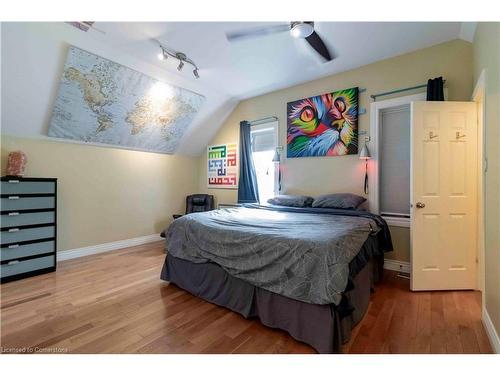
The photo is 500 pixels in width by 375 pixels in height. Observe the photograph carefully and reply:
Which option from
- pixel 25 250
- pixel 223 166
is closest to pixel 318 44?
pixel 223 166

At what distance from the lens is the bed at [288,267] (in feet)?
4.98

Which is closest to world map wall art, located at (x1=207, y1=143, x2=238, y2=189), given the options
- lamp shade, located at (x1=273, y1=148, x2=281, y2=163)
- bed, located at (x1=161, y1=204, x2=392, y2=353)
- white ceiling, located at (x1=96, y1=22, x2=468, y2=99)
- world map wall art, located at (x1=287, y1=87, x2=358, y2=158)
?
lamp shade, located at (x1=273, y1=148, x2=281, y2=163)

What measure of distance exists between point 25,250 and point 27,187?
0.74 metres

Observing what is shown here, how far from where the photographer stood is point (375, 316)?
6.48 feet

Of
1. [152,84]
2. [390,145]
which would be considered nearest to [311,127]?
[390,145]

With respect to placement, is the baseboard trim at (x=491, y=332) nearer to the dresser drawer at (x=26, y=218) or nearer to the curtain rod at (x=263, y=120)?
the curtain rod at (x=263, y=120)

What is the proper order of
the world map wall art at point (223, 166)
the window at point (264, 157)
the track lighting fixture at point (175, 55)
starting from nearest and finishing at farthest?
1. the track lighting fixture at point (175, 55)
2. the window at point (264, 157)
3. the world map wall art at point (223, 166)

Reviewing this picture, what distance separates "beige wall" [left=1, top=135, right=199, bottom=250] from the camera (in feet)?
10.7

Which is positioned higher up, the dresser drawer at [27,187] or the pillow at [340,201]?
the dresser drawer at [27,187]

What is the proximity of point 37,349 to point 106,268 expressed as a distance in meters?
1.55

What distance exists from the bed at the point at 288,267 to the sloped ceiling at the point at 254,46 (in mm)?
1957

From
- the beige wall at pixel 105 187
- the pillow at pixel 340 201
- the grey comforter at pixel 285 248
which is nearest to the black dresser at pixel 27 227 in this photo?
the beige wall at pixel 105 187

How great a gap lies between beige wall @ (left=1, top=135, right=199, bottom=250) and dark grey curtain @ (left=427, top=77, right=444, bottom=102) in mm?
4265

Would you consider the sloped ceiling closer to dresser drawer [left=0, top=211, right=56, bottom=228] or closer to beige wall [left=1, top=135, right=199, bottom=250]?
beige wall [left=1, top=135, right=199, bottom=250]
